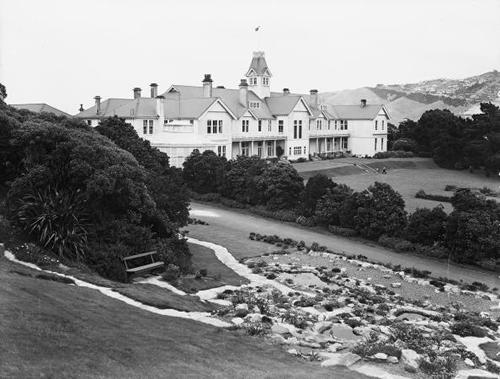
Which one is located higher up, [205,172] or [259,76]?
[259,76]

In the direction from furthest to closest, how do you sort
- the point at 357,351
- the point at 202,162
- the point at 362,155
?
1. the point at 362,155
2. the point at 202,162
3. the point at 357,351

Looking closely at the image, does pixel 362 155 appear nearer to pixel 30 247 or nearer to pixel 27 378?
pixel 30 247

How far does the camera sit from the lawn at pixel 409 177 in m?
60.3

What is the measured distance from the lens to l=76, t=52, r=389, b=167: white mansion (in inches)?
2544

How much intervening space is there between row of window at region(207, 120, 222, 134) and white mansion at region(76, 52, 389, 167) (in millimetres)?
31

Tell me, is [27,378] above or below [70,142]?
below

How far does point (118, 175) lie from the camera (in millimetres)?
27453

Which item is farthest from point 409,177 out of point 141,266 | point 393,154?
point 141,266

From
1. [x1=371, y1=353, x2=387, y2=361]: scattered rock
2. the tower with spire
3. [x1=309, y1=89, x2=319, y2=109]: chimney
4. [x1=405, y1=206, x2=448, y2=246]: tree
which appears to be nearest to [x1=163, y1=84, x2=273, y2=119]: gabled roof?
the tower with spire

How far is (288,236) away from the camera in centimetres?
4112

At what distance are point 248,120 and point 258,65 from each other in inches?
405

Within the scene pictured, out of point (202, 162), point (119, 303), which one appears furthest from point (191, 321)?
point (202, 162)

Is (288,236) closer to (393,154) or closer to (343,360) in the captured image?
(343,360)

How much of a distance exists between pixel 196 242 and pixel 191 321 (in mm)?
17610
